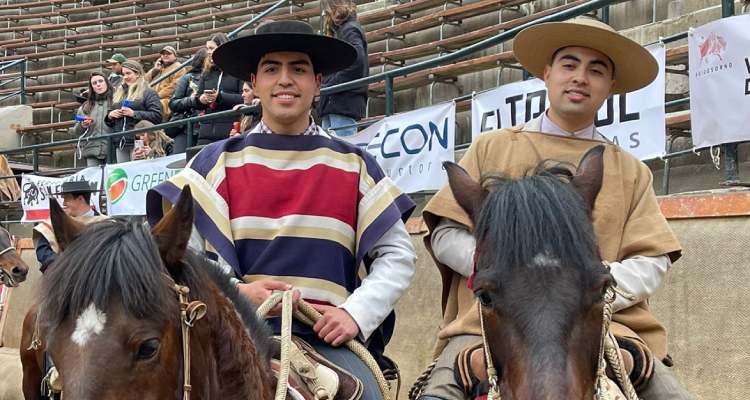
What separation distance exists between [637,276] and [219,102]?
24.0 feet

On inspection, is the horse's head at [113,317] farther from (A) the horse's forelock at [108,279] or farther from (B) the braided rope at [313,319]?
(B) the braided rope at [313,319]

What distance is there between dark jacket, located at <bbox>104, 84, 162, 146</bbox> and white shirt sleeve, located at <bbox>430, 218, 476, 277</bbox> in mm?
9169

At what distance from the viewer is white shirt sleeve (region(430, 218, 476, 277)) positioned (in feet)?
10.5

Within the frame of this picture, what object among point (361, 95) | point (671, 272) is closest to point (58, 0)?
point (361, 95)

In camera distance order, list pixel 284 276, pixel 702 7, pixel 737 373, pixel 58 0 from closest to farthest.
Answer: pixel 284 276 < pixel 737 373 < pixel 702 7 < pixel 58 0

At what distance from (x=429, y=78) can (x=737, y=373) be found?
6964 millimetres

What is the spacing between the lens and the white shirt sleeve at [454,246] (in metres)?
3.20

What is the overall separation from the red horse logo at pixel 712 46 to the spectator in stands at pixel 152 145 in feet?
25.9

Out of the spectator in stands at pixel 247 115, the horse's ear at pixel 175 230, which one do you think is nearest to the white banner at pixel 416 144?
the spectator in stands at pixel 247 115

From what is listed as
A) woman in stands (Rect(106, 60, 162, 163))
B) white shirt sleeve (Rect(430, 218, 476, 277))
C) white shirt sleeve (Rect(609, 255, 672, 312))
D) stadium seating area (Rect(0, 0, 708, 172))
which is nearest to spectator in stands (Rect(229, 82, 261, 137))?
stadium seating area (Rect(0, 0, 708, 172))

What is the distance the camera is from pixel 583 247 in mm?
2590

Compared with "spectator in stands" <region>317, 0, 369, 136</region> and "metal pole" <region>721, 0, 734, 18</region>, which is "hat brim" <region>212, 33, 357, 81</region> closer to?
"metal pole" <region>721, 0, 734, 18</region>

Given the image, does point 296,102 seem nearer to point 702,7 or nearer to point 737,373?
point 737,373

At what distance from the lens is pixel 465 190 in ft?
9.38
